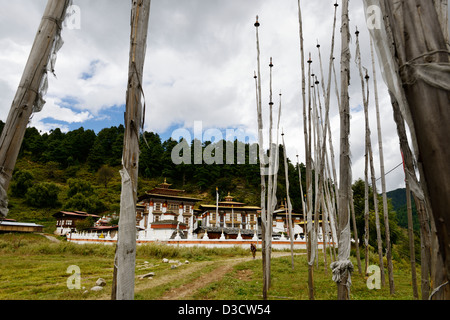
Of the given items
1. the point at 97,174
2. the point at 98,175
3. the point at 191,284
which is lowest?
the point at 191,284

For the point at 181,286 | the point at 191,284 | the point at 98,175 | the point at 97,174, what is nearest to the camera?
the point at 181,286

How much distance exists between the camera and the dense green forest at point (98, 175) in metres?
39.5

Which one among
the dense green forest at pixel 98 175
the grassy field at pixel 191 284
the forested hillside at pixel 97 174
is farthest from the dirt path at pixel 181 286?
the forested hillside at pixel 97 174

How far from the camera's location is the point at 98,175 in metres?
53.1

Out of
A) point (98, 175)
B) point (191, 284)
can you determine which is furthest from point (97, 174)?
point (191, 284)

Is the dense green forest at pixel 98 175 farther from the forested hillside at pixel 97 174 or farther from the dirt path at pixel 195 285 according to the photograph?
the dirt path at pixel 195 285

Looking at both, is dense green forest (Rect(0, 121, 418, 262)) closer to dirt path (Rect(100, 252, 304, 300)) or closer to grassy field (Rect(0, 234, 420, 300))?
grassy field (Rect(0, 234, 420, 300))

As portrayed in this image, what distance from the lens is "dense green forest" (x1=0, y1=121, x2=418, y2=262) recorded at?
1554 inches

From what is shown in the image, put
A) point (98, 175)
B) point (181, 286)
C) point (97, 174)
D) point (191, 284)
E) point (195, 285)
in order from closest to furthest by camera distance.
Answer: point (181, 286), point (195, 285), point (191, 284), point (98, 175), point (97, 174)

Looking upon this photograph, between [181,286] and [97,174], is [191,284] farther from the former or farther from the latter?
[97,174]

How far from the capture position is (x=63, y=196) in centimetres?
4306

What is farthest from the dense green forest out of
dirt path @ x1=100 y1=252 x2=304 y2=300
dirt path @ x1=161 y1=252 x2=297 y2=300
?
dirt path @ x1=100 y1=252 x2=304 y2=300

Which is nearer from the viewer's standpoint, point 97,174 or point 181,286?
point 181,286
